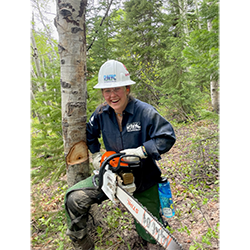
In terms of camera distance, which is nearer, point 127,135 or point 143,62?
point 127,135

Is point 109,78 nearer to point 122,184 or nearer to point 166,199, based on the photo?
point 122,184

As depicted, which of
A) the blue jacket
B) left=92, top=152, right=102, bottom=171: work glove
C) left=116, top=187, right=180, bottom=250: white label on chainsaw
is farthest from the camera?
left=92, top=152, right=102, bottom=171: work glove

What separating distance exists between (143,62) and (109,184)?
951 centimetres

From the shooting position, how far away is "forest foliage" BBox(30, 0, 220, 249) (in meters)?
2.56

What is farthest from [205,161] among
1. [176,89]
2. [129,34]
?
[129,34]

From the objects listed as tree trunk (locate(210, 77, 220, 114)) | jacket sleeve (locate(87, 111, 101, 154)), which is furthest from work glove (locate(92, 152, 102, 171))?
tree trunk (locate(210, 77, 220, 114))

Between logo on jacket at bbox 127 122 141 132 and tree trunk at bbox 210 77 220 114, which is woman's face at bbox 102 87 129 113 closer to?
logo on jacket at bbox 127 122 141 132

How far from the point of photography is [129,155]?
1.58 meters

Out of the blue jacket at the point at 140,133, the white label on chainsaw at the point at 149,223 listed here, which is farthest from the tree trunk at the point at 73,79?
the white label on chainsaw at the point at 149,223

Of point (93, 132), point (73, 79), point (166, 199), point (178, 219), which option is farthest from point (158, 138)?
point (178, 219)

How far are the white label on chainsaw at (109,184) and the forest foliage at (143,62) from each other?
1153mm

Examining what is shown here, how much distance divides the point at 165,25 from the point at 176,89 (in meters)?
4.99

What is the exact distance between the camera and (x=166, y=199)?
191 centimetres

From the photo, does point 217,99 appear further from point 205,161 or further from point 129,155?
point 129,155
